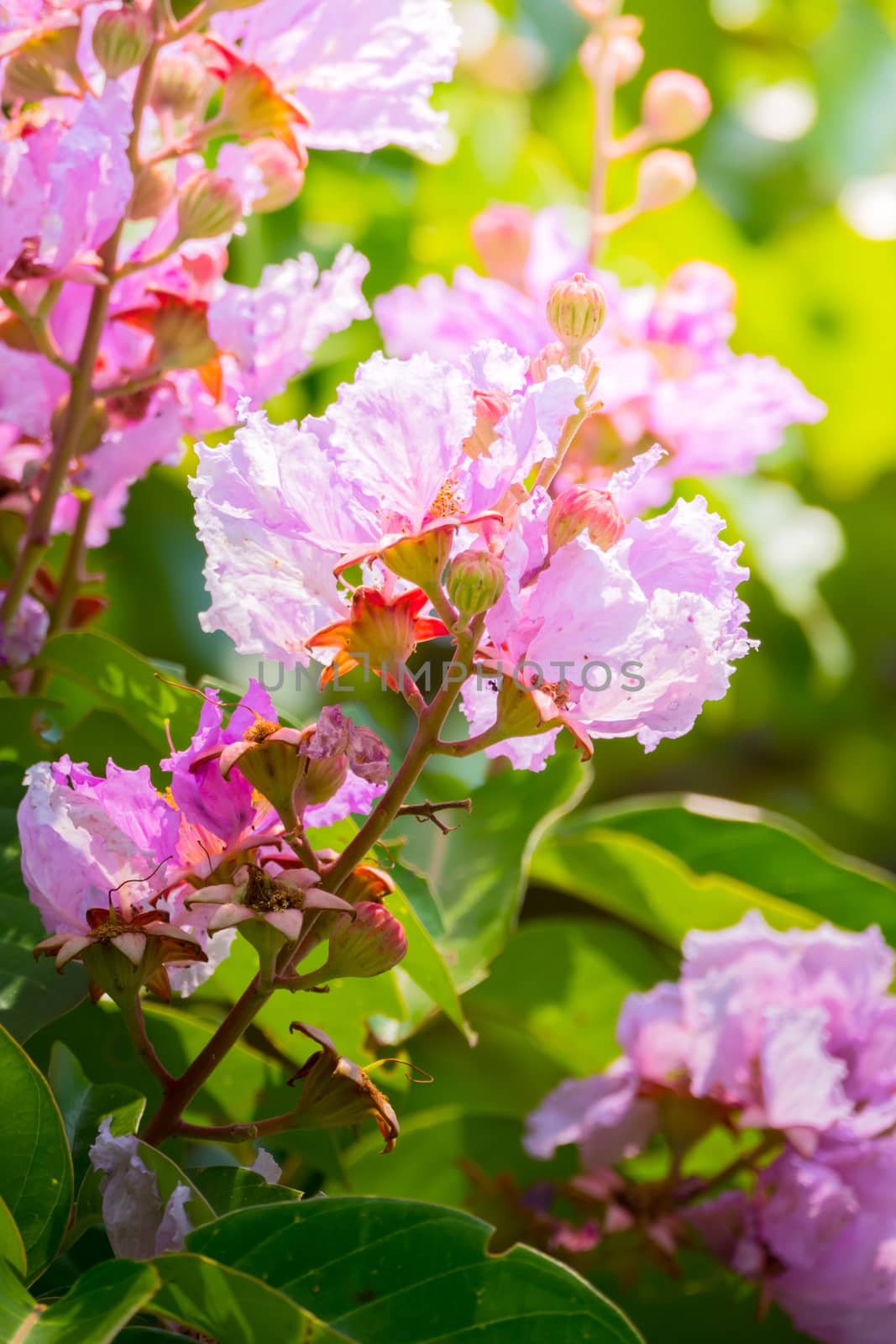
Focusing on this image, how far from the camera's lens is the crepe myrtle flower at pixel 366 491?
1.59 ft

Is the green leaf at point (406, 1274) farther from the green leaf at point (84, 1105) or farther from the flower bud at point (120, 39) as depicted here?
the flower bud at point (120, 39)

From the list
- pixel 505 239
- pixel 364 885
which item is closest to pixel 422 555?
pixel 364 885

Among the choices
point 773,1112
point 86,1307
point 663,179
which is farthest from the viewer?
point 663,179

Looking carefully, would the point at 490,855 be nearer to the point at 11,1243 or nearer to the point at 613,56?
the point at 11,1243

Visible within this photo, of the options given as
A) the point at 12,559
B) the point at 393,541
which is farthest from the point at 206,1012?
the point at 393,541

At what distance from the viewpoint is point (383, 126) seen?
75cm

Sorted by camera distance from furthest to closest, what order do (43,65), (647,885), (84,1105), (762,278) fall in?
(762,278), (647,885), (43,65), (84,1105)

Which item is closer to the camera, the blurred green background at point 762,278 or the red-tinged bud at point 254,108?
the red-tinged bud at point 254,108

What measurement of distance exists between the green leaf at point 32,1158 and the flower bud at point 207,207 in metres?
0.39

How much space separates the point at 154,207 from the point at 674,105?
1.91ft

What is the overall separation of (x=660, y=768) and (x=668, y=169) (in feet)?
3.57

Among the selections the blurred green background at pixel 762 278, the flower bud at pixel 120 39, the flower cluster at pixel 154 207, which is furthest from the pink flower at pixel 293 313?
the blurred green background at pixel 762 278

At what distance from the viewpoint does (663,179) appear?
1.10 metres

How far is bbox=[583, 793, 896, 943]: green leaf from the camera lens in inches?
40.3
